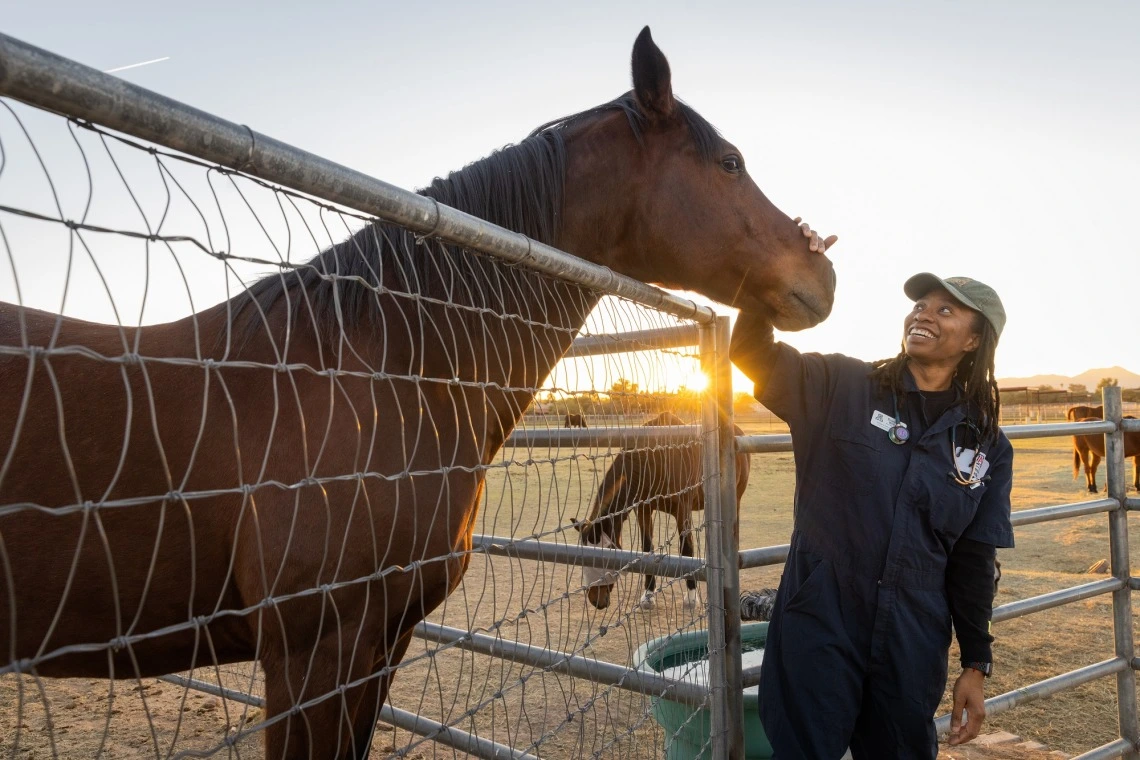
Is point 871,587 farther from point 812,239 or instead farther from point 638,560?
point 812,239

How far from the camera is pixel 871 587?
1.97 m

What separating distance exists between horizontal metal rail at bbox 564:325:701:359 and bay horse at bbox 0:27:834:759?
9.9 inches

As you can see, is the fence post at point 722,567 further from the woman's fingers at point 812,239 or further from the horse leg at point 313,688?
the horse leg at point 313,688

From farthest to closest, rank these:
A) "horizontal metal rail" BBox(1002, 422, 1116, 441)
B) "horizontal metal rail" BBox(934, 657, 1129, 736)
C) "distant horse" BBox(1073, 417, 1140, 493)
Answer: "distant horse" BBox(1073, 417, 1140, 493) → "horizontal metal rail" BBox(1002, 422, 1116, 441) → "horizontal metal rail" BBox(934, 657, 1129, 736)

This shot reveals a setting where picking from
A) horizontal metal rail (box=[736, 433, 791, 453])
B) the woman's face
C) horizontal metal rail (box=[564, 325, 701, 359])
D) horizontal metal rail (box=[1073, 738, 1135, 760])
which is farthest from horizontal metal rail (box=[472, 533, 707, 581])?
horizontal metal rail (box=[1073, 738, 1135, 760])

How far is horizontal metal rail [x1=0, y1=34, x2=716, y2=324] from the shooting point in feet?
2.36

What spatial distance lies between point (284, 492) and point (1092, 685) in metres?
5.42

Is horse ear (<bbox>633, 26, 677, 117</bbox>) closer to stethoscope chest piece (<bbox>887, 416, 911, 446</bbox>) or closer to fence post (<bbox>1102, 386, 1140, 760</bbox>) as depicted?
stethoscope chest piece (<bbox>887, 416, 911, 446</bbox>)

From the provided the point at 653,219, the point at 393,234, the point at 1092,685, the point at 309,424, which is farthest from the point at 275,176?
the point at 1092,685

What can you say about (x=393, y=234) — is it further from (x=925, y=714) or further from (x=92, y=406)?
(x=925, y=714)

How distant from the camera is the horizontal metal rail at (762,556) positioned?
2150 mm

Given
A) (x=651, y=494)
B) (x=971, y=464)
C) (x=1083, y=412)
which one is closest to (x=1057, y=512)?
(x=971, y=464)

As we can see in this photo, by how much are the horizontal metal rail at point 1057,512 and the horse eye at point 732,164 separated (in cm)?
178

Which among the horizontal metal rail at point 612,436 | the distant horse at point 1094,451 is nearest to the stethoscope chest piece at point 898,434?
the horizontal metal rail at point 612,436
